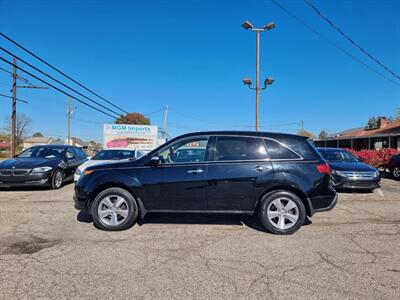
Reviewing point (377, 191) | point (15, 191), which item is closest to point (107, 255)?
point (15, 191)

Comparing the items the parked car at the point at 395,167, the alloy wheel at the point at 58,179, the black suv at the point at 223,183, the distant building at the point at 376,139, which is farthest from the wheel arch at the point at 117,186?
the distant building at the point at 376,139

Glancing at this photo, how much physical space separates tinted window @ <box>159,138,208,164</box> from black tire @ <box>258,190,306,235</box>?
4.27 feet

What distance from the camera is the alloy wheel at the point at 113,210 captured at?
16.9ft

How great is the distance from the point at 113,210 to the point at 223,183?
6.43 ft

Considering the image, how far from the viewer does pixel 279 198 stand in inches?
198

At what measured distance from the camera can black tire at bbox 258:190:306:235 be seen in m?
4.97

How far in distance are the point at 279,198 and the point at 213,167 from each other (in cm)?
123

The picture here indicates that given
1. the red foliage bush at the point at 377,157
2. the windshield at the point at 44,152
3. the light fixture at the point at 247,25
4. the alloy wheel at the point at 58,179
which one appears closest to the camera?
the alloy wheel at the point at 58,179

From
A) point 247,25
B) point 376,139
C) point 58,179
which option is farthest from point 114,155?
point 376,139

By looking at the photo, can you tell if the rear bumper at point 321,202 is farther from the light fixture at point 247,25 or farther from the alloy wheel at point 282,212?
the light fixture at point 247,25

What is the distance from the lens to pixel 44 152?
36.2 feet

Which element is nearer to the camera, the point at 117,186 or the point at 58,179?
the point at 117,186

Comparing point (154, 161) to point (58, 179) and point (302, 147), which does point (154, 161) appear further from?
point (58, 179)

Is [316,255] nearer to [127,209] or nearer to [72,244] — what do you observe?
[127,209]
